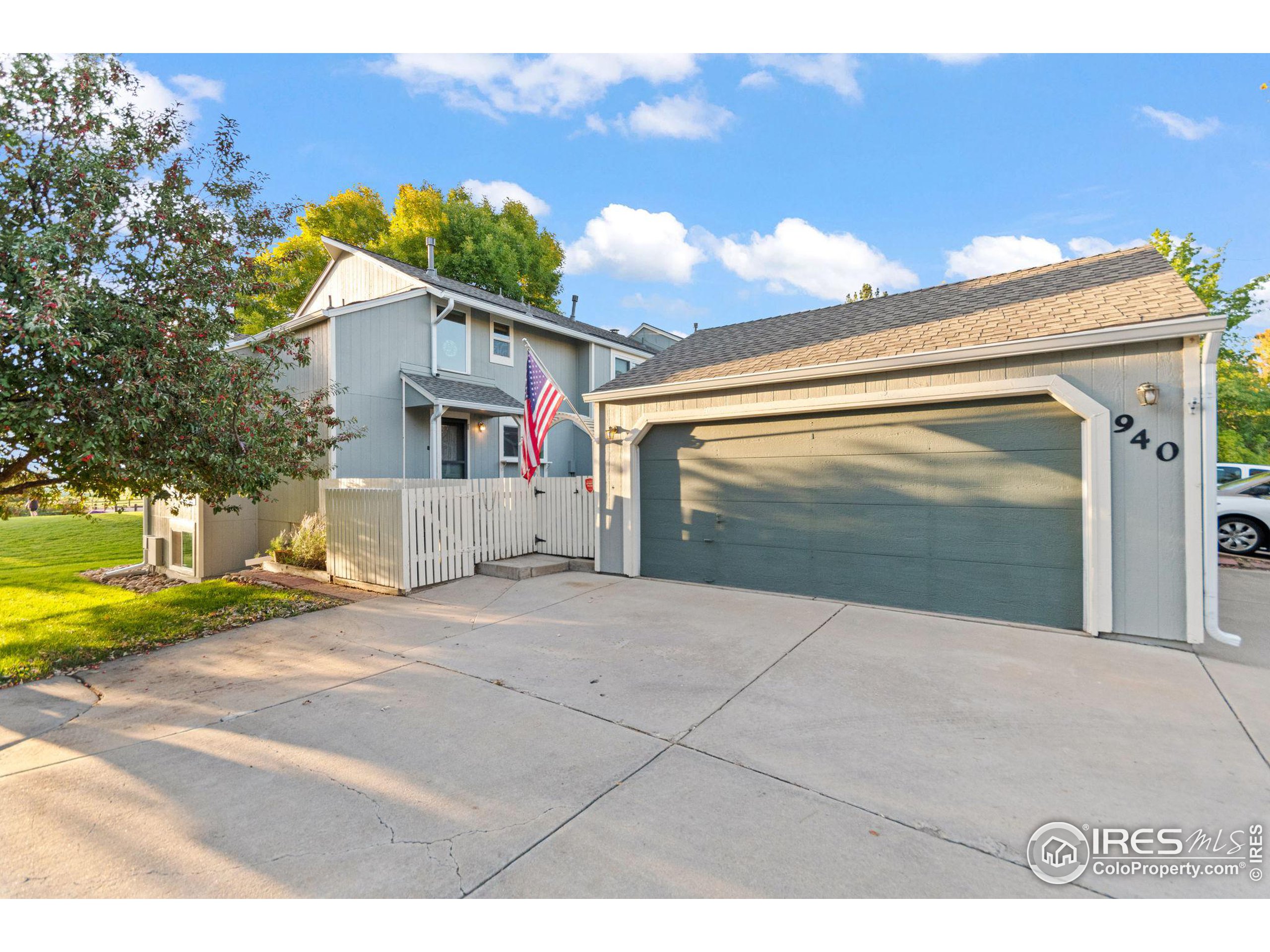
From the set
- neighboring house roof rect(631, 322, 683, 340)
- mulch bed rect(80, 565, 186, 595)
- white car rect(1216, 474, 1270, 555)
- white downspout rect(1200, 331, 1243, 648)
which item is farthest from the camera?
neighboring house roof rect(631, 322, 683, 340)

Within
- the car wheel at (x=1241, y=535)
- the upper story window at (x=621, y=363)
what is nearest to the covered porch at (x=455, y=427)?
the upper story window at (x=621, y=363)

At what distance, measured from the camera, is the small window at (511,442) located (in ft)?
42.8

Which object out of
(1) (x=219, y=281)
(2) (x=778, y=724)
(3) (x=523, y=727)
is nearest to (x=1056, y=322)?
(2) (x=778, y=724)

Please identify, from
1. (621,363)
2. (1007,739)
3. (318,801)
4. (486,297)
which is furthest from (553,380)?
(621,363)

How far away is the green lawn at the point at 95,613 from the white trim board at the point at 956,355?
5737mm

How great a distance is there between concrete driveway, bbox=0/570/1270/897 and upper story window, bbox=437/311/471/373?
8053 mm

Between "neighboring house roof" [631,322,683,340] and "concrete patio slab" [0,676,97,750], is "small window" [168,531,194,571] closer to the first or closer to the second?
"concrete patio slab" [0,676,97,750]

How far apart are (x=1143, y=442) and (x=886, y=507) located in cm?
231

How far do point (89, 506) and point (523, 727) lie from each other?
9.50 metres

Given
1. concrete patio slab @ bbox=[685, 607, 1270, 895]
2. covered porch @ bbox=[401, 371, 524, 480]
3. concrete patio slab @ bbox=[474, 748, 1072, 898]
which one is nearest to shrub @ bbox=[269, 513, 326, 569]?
covered porch @ bbox=[401, 371, 524, 480]

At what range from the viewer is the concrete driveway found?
210cm

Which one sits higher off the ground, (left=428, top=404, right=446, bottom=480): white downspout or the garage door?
(left=428, top=404, right=446, bottom=480): white downspout

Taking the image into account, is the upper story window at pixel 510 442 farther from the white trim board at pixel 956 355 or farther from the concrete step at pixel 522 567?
the white trim board at pixel 956 355

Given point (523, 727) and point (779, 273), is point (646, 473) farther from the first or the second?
point (779, 273)
